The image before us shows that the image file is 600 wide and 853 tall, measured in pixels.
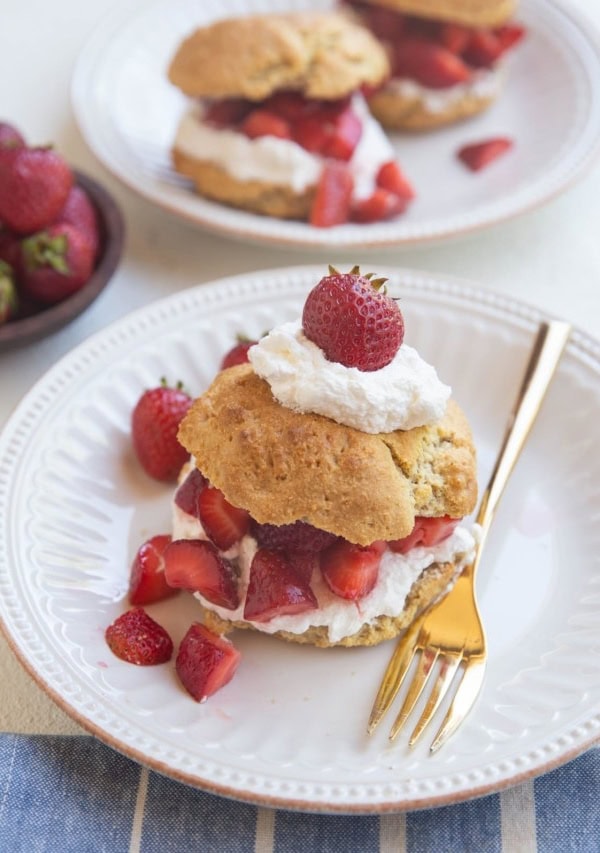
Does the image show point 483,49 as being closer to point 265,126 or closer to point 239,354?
point 265,126

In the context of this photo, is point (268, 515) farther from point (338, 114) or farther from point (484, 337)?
point (338, 114)

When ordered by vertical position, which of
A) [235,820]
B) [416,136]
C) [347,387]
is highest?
[347,387]

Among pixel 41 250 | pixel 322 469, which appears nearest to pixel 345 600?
pixel 322 469

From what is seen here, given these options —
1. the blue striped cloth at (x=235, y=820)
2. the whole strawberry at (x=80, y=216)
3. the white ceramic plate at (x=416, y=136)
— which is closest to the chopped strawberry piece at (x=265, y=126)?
the white ceramic plate at (x=416, y=136)

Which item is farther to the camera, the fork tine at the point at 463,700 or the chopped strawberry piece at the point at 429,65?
the chopped strawberry piece at the point at 429,65

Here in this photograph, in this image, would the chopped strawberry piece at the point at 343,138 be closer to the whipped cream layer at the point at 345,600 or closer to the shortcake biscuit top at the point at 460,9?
the shortcake biscuit top at the point at 460,9

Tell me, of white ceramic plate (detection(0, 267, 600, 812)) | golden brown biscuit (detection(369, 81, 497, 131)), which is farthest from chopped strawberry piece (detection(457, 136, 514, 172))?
white ceramic plate (detection(0, 267, 600, 812))

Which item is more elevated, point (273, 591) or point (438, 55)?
point (438, 55)
